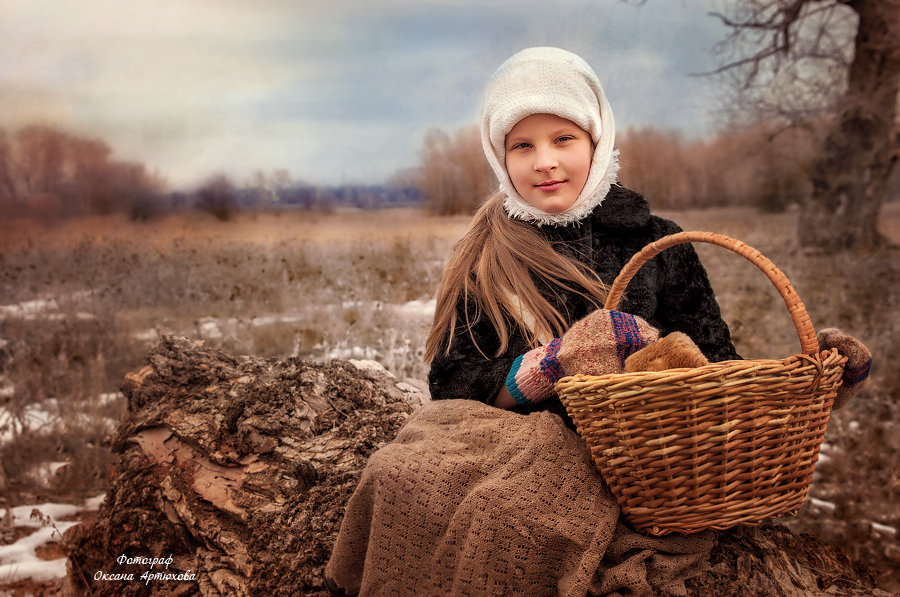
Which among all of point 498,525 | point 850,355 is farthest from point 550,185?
point 498,525

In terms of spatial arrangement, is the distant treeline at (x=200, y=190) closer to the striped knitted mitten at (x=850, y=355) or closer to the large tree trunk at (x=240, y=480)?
the large tree trunk at (x=240, y=480)

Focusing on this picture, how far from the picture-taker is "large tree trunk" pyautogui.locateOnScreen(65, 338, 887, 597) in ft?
7.02

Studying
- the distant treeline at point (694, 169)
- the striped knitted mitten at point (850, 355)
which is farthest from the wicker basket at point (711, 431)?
the distant treeline at point (694, 169)

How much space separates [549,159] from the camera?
2.04 m

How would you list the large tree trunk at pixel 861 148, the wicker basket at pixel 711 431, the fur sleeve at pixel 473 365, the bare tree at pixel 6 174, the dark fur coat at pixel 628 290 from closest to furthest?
the wicker basket at pixel 711 431, the fur sleeve at pixel 473 365, the dark fur coat at pixel 628 290, the bare tree at pixel 6 174, the large tree trunk at pixel 861 148

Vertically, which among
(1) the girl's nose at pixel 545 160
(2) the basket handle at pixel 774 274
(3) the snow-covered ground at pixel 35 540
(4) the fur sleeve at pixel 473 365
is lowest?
(3) the snow-covered ground at pixel 35 540

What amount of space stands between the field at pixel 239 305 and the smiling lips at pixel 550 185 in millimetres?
2406

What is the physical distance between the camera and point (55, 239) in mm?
5414

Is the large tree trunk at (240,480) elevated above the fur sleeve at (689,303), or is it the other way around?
the fur sleeve at (689,303)

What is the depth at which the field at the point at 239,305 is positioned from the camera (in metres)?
4.37

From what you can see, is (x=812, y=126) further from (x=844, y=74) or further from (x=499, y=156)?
(x=499, y=156)

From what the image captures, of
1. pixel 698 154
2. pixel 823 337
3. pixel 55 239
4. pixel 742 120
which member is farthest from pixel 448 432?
pixel 742 120

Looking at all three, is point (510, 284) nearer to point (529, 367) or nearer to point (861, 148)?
point (529, 367)

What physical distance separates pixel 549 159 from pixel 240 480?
1.55 metres
